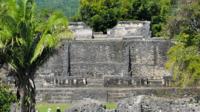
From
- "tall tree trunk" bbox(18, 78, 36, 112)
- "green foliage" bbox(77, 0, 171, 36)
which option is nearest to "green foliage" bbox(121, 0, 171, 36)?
"green foliage" bbox(77, 0, 171, 36)

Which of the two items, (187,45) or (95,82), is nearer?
(187,45)

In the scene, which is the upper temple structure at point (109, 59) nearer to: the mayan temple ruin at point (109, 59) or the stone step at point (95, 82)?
the mayan temple ruin at point (109, 59)

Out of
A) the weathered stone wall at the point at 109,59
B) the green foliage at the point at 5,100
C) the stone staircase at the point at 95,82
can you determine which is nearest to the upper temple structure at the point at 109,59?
the weathered stone wall at the point at 109,59

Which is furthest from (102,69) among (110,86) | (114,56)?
(110,86)

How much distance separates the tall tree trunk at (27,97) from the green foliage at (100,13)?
28.6 meters

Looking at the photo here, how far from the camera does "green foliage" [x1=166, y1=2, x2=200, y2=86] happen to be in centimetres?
2327

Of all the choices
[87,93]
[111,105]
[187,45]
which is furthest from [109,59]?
[187,45]

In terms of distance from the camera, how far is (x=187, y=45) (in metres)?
24.0

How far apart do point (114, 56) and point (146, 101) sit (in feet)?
48.1

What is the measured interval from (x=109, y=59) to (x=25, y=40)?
16.3m

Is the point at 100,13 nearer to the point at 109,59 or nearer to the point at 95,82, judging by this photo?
the point at 109,59

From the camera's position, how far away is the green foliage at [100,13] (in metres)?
47.3

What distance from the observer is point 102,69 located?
33688 millimetres

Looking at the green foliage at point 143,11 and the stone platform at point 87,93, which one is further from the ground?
the green foliage at point 143,11
